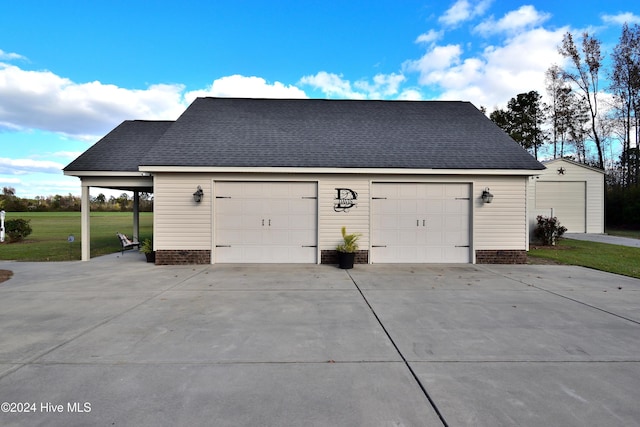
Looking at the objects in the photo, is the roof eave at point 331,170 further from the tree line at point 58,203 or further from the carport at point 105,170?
the tree line at point 58,203

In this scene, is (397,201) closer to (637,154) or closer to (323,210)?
(323,210)

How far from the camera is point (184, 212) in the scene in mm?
9227

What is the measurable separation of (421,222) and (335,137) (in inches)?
151

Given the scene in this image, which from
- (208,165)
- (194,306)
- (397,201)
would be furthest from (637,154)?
(194,306)

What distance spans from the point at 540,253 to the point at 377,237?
670 cm

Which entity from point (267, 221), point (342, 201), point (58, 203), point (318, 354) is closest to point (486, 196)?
point (342, 201)

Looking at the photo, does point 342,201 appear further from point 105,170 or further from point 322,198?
point 105,170

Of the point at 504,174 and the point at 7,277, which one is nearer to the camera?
the point at 7,277

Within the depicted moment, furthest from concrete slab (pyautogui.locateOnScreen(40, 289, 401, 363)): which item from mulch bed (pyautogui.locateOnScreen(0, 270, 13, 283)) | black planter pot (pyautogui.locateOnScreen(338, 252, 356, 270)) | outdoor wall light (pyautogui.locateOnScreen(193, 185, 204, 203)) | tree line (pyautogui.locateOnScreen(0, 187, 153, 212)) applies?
tree line (pyautogui.locateOnScreen(0, 187, 153, 212))

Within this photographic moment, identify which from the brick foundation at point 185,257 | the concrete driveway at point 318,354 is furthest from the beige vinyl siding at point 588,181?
the brick foundation at point 185,257

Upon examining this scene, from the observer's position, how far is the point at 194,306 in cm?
525

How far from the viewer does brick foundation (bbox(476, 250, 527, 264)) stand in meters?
9.53

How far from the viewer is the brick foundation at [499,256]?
31.3 feet

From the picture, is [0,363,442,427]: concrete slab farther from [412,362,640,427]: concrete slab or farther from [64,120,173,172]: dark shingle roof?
[64,120,173,172]: dark shingle roof
